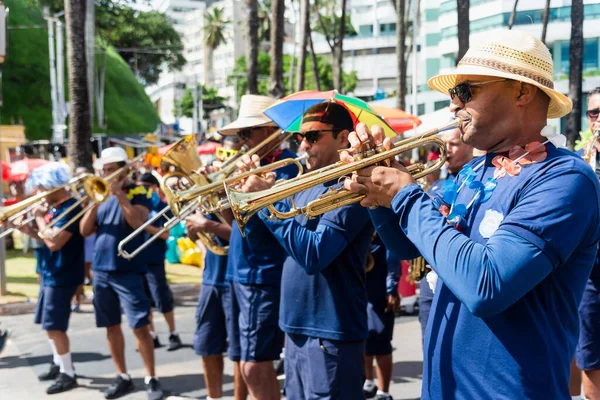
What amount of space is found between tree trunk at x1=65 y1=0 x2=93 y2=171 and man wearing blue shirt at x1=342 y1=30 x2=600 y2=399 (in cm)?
974

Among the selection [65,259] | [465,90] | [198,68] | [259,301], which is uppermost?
[198,68]

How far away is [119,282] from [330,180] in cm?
371

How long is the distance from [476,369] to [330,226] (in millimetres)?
1419

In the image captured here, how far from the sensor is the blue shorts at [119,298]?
232 inches

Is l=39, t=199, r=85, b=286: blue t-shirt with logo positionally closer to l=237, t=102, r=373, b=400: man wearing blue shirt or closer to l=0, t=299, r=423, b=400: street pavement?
l=0, t=299, r=423, b=400: street pavement

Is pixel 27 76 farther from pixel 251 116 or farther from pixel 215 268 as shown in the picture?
pixel 215 268

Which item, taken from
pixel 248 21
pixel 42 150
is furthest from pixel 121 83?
pixel 248 21

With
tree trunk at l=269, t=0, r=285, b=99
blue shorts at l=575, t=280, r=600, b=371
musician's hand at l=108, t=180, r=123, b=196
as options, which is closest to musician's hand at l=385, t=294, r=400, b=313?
blue shorts at l=575, t=280, r=600, b=371

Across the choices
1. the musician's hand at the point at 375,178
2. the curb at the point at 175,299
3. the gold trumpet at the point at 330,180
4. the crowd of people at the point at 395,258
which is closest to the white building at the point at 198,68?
the curb at the point at 175,299

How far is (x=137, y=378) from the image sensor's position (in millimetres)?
6469

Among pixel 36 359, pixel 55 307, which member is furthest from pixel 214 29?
pixel 55 307

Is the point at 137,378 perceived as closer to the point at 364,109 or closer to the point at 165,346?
the point at 165,346

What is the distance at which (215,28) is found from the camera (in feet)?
301

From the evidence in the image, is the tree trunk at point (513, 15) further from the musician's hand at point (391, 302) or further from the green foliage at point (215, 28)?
the green foliage at point (215, 28)
